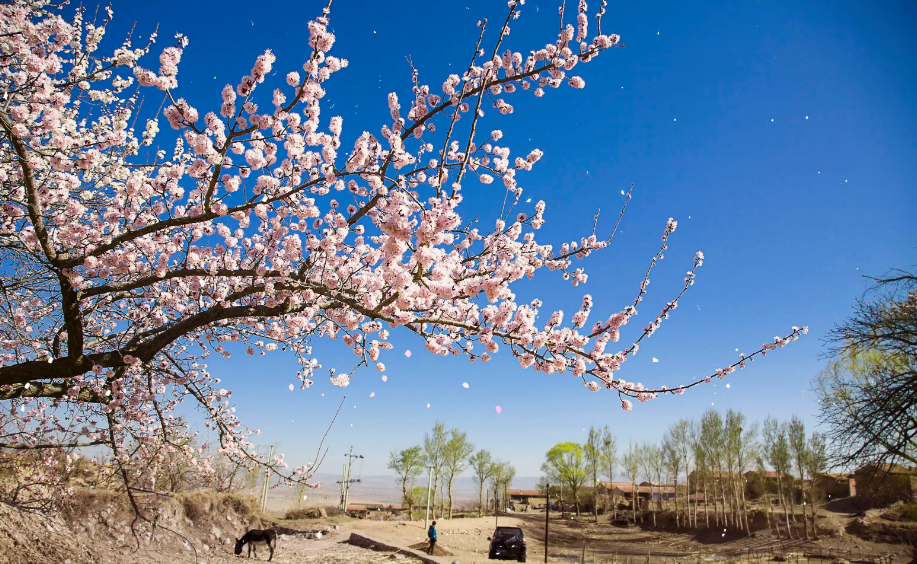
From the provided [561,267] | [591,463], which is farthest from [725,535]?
[561,267]

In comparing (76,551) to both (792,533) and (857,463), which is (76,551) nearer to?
(857,463)

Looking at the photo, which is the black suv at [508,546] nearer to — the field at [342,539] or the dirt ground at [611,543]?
the dirt ground at [611,543]

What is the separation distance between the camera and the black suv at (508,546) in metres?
16.0

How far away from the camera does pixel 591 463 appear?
52.3 meters

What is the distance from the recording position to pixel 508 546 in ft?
53.1

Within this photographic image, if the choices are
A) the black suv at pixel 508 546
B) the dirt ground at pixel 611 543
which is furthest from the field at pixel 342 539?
the black suv at pixel 508 546

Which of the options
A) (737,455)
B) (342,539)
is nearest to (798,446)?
(737,455)

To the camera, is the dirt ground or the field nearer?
the field

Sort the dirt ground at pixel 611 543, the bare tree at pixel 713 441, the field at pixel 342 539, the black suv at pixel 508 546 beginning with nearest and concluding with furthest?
the field at pixel 342 539 → the black suv at pixel 508 546 → the dirt ground at pixel 611 543 → the bare tree at pixel 713 441

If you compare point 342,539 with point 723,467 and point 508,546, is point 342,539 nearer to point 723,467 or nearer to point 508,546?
point 508,546

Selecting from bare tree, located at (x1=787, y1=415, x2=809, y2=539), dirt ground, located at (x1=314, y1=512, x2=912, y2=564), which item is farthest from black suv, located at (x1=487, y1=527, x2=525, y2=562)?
bare tree, located at (x1=787, y1=415, x2=809, y2=539)

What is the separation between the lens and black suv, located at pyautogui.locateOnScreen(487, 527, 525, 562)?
52.6ft

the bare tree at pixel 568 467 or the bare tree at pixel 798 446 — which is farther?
the bare tree at pixel 568 467

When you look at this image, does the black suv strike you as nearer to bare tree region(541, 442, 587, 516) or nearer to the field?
the field
